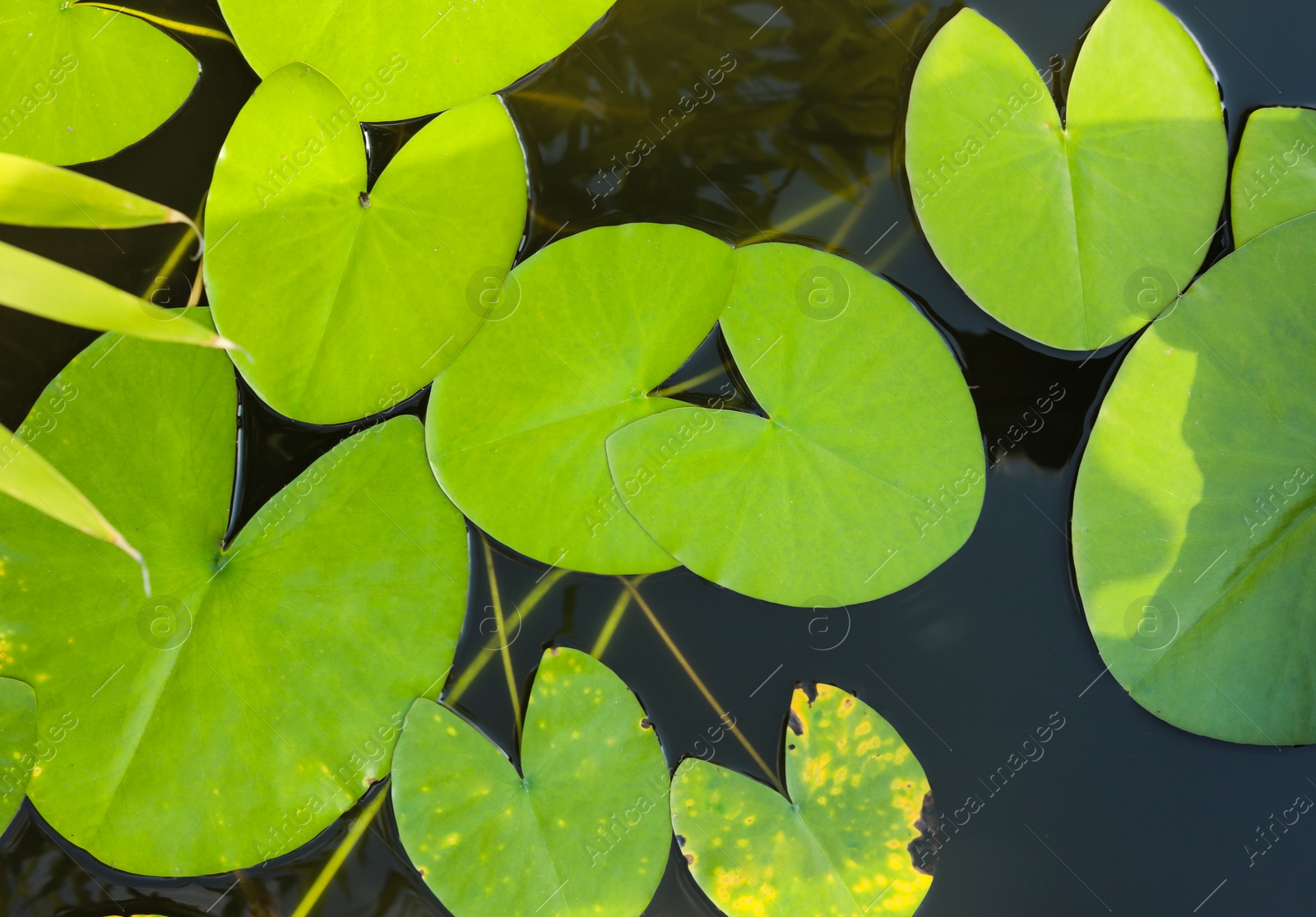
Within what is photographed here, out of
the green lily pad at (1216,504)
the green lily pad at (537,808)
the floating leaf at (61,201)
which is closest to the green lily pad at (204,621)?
the green lily pad at (537,808)

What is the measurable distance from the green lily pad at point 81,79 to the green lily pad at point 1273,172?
6.96 ft

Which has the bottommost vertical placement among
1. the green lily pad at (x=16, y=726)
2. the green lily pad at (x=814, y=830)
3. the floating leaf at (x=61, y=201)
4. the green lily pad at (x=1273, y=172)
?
the green lily pad at (x=814, y=830)

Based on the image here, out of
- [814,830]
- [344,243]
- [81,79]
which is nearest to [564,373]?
[344,243]

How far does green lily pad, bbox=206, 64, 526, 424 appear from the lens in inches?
56.1

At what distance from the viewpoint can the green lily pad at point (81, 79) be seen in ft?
4.89

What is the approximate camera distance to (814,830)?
1514mm

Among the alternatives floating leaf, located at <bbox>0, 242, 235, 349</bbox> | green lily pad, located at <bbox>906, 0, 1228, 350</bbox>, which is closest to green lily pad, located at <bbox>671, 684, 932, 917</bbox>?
green lily pad, located at <bbox>906, 0, 1228, 350</bbox>

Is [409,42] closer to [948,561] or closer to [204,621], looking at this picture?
[204,621]

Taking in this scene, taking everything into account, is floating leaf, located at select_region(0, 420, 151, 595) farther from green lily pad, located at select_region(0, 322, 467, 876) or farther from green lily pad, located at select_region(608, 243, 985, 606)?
green lily pad, located at select_region(608, 243, 985, 606)

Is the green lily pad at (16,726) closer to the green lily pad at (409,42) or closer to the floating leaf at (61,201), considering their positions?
the floating leaf at (61,201)

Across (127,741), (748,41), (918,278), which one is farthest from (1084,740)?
(127,741)

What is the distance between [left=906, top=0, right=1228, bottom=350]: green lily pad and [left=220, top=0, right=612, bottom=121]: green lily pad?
28.4 inches

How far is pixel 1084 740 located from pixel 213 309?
1915mm

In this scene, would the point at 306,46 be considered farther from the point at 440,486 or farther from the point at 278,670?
the point at 278,670
